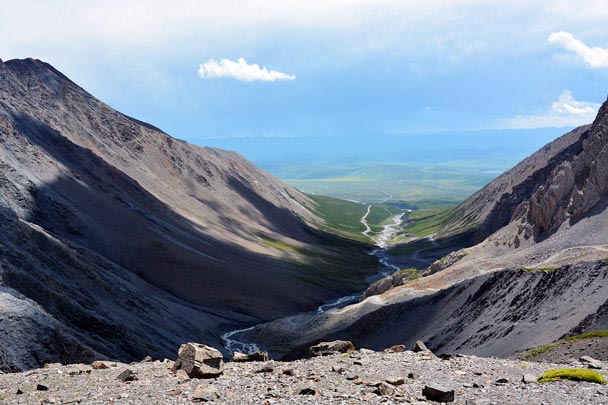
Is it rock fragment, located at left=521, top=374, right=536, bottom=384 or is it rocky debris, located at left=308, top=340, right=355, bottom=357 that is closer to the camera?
rock fragment, located at left=521, top=374, right=536, bottom=384

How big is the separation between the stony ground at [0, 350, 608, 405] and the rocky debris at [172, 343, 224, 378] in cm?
49

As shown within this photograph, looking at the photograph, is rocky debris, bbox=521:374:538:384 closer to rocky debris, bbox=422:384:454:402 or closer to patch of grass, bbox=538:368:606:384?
patch of grass, bbox=538:368:606:384

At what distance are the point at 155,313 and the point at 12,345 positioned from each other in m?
36.8

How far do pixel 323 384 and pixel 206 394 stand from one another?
428 cm

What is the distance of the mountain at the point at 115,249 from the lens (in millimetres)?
59406

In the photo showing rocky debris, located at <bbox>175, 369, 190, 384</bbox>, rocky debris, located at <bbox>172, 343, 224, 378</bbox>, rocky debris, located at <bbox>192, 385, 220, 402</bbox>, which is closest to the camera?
rocky debris, located at <bbox>192, 385, 220, 402</bbox>

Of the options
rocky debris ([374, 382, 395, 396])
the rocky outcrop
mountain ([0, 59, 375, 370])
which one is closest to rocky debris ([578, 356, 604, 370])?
rocky debris ([374, 382, 395, 396])

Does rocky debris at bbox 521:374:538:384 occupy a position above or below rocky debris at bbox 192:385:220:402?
above

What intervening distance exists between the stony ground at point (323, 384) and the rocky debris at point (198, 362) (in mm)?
493

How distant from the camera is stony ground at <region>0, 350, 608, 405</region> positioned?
61.7 feet

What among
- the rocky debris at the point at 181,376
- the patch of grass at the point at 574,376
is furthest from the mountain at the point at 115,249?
A: the patch of grass at the point at 574,376

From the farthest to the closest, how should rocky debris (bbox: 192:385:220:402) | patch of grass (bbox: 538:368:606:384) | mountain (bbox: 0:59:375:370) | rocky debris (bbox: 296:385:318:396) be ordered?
mountain (bbox: 0:59:375:370)
patch of grass (bbox: 538:368:606:384)
rocky debris (bbox: 192:385:220:402)
rocky debris (bbox: 296:385:318:396)

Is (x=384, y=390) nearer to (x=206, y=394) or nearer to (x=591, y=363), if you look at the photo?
(x=206, y=394)

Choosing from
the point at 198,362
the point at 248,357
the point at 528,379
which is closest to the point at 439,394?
the point at 528,379
